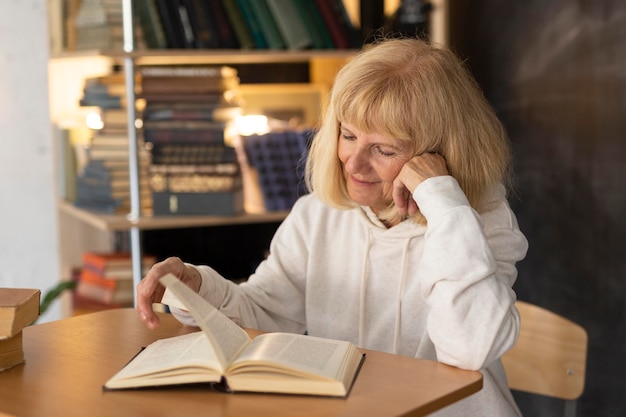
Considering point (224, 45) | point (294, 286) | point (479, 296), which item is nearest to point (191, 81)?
point (224, 45)

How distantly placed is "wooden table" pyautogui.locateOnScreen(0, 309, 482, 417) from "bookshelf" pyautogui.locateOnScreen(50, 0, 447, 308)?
4.51 ft

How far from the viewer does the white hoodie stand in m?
1.39

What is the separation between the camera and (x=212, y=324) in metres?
1.24

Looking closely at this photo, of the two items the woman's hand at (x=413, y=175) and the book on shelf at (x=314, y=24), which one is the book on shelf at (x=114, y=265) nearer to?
the book on shelf at (x=314, y=24)

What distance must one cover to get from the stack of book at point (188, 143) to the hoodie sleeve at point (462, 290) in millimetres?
1444

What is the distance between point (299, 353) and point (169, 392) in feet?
0.60

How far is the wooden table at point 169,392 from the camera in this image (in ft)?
3.76

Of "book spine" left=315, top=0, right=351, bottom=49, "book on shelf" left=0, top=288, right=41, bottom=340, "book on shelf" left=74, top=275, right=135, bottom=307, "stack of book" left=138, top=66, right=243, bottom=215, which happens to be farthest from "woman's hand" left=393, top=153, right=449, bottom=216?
"book on shelf" left=74, top=275, right=135, bottom=307

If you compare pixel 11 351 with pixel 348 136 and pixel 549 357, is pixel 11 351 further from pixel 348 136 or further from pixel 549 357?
pixel 549 357

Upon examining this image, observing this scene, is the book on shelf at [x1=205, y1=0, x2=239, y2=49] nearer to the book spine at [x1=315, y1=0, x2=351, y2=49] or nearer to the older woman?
the book spine at [x1=315, y1=0, x2=351, y2=49]

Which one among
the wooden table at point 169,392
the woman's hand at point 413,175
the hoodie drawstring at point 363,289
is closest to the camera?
the wooden table at point 169,392

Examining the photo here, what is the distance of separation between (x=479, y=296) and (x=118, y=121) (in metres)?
1.83

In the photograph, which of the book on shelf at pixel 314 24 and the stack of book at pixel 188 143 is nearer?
the stack of book at pixel 188 143

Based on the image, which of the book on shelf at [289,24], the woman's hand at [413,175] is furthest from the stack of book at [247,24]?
the woman's hand at [413,175]
